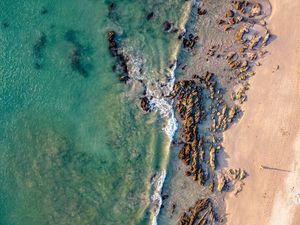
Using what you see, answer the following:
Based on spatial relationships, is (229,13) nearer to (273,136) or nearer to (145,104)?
(145,104)

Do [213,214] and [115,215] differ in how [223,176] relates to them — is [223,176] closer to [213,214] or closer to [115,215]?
[213,214]

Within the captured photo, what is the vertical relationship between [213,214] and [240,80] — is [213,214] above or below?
below

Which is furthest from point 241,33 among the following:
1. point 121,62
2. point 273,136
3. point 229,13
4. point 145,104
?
point 121,62

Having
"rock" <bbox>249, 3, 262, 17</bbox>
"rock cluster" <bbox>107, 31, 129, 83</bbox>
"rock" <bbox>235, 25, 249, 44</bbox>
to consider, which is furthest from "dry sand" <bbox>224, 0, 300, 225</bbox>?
"rock cluster" <bbox>107, 31, 129, 83</bbox>

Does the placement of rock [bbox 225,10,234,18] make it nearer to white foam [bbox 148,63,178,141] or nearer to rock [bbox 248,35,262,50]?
rock [bbox 248,35,262,50]

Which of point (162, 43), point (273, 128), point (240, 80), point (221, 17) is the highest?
point (221, 17)

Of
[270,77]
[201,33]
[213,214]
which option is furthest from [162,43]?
[213,214]
